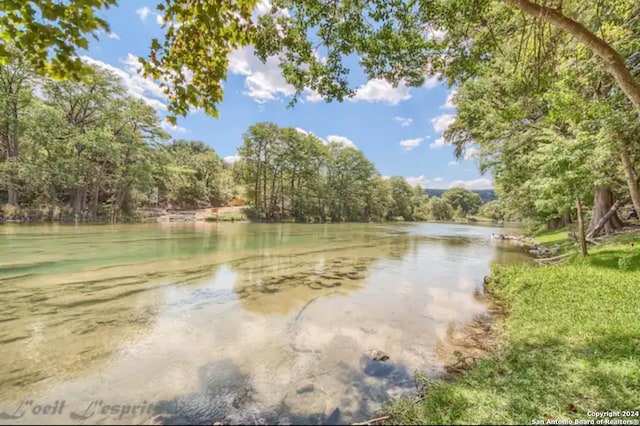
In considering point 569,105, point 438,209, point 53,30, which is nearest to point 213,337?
point 53,30

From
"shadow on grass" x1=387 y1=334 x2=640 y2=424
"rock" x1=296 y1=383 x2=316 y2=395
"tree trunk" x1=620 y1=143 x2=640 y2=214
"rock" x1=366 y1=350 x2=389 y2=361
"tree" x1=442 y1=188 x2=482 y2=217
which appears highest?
"tree" x1=442 y1=188 x2=482 y2=217

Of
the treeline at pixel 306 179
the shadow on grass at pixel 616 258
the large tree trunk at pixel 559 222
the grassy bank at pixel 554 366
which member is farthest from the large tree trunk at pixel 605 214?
the treeline at pixel 306 179

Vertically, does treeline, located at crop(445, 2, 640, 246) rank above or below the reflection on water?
above

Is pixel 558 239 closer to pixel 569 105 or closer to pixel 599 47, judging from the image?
pixel 569 105

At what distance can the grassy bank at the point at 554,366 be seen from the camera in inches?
100

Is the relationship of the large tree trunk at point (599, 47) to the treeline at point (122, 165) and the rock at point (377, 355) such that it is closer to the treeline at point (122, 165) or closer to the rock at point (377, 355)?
the rock at point (377, 355)

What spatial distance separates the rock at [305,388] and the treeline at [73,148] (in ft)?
86.9

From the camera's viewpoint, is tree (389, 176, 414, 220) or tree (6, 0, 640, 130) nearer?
tree (6, 0, 640, 130)

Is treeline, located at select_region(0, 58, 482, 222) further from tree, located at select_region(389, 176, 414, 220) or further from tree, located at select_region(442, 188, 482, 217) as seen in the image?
tree, located at select_region(442, 188, 482, 217)

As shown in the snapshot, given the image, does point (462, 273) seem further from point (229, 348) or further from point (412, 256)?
point (229, 348)

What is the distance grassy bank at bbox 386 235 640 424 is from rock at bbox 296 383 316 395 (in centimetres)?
94

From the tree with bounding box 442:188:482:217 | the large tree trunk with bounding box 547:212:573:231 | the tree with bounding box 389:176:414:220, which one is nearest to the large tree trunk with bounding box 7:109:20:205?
the large tree trunk with bounding box 547:212:573:231

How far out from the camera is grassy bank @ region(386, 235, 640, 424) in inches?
100

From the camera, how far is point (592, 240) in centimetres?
1185
